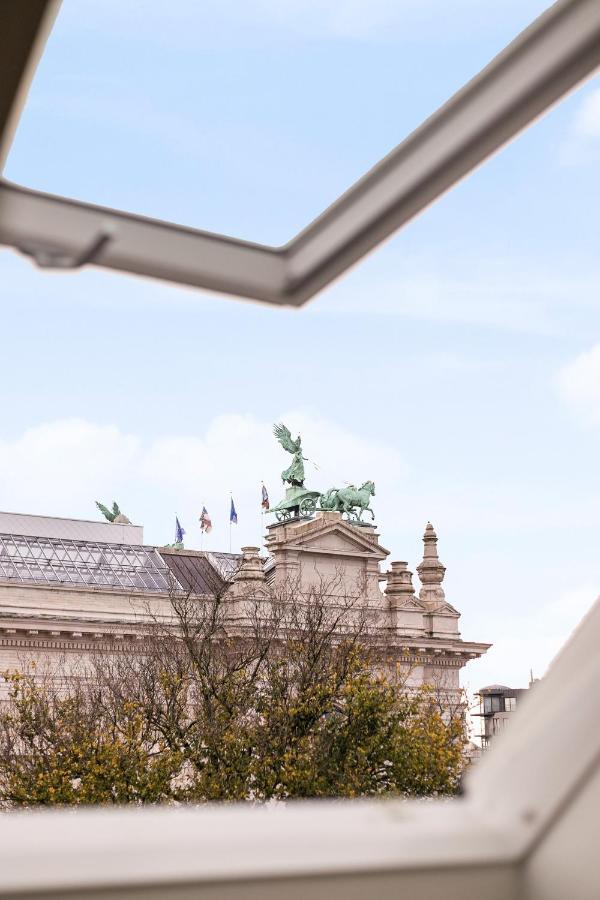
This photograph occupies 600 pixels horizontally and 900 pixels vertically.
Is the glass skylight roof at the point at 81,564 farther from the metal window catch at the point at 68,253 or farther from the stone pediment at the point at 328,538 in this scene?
the metal window catch at the point at 68,253

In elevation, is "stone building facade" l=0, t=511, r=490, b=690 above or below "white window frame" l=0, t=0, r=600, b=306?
above

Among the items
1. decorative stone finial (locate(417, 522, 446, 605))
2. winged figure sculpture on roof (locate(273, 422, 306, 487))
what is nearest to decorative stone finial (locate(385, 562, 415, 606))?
decorative stone finial (locate(417, 522, 446, 605))

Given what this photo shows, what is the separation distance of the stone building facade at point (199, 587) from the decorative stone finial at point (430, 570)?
0.08ft

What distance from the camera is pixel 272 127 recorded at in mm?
2023

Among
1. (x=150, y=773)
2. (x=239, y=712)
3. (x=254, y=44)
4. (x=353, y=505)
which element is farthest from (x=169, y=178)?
(x=353, y=505)

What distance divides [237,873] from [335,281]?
70cm

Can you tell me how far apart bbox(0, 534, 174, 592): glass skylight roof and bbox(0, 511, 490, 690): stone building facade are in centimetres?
3

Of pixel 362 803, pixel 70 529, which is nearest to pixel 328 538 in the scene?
pixel 70 529

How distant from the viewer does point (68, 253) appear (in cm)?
121

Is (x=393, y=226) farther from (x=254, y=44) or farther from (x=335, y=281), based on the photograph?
(x=254, y=44)

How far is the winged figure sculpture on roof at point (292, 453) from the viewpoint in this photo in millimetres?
28969

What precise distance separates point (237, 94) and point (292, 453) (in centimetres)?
2760

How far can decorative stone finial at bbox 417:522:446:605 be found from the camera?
28.0 metres

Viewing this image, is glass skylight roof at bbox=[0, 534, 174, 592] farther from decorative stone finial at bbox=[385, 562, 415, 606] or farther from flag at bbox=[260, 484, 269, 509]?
decorative stone finial at bbox=[385, 562, 415, 606]
